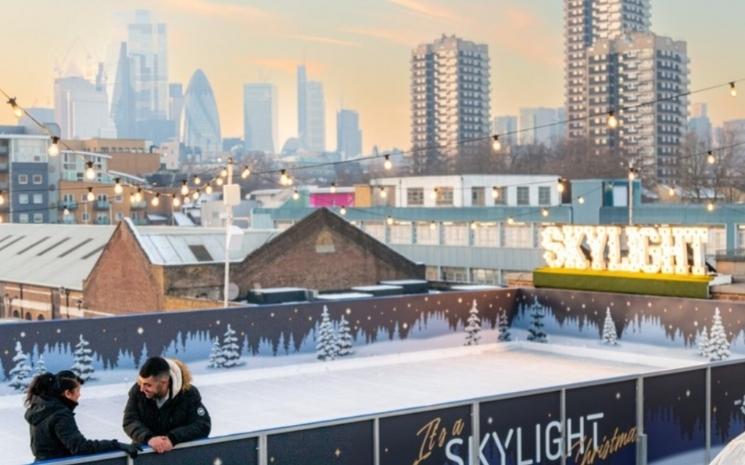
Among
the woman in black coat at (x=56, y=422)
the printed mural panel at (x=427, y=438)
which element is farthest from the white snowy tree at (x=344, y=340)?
the woman in black coat at (x=56, y=422)

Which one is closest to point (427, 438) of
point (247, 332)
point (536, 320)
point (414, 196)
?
point (247, 332)

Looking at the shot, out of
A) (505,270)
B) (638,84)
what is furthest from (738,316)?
(638,84)

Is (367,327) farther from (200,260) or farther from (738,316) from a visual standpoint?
(200,260)

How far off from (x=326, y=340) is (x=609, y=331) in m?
7.25

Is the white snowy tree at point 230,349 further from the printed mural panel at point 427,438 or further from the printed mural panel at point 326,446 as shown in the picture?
the printed mural panel at point 326,446

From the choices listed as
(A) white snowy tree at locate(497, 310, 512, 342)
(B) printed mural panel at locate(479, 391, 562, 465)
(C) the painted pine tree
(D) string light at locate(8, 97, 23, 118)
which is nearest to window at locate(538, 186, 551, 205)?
(C) the painted pine tree

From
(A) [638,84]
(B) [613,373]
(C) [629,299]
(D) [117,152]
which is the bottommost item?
(B) [613,373]

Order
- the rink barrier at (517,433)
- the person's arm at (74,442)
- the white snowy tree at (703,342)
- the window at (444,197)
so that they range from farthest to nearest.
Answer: the window at (444,197), the white snowy tree at (703,342), the rink barrier at (517,433), the person's arm at (74,442)

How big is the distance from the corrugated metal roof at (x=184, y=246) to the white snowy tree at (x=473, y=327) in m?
9.13

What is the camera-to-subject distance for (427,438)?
399 inches

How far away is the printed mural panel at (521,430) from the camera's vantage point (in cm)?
1059

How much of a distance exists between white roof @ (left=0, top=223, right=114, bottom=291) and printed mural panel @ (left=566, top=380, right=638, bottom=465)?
30.1 m

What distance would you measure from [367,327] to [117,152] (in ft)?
352

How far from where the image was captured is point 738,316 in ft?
75.9
